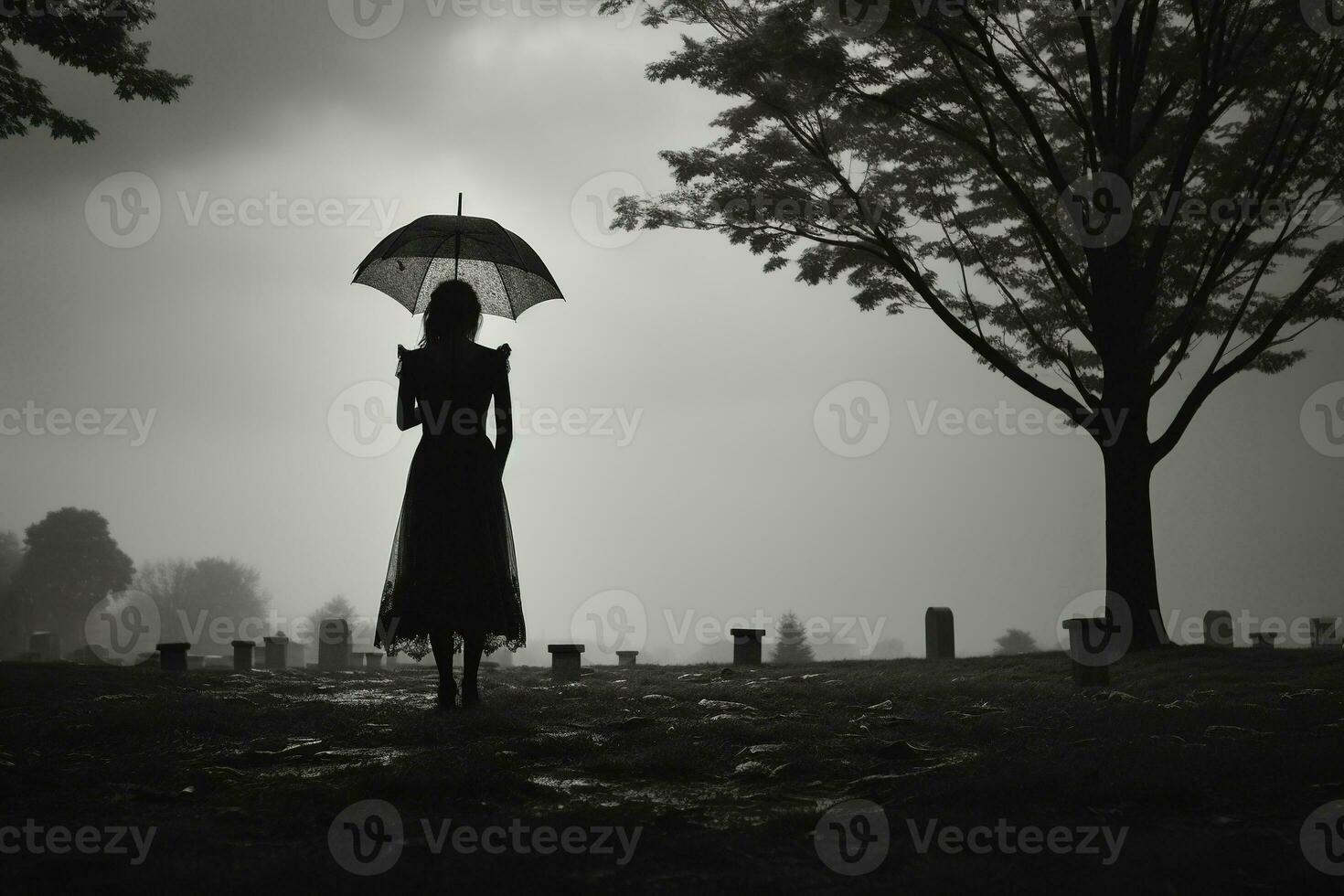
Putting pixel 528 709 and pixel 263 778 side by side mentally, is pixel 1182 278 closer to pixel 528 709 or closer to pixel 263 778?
pixel 528 709

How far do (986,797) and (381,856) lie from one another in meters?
2.38

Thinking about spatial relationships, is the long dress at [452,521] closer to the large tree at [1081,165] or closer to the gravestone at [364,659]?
the large tree at [1081,165]

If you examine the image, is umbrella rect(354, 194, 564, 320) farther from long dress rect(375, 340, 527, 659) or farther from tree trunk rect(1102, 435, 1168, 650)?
tree trunk rect(1102, 435, 1168, 650)

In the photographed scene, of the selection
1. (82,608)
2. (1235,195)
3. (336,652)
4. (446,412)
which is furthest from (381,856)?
(82,608)

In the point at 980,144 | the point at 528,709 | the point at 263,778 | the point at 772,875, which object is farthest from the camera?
the point at 980,144

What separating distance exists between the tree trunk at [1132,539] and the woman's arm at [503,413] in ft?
27.4

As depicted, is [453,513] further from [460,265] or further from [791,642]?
[791,642]

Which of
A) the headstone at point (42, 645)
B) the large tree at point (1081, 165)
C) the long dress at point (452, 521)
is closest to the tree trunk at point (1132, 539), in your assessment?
the large tree at point (1081, 165)

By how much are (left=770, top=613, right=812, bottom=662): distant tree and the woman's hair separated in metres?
42.4

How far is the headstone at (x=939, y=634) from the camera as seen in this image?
47.5ft

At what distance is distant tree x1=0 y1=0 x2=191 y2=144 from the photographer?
1242cm

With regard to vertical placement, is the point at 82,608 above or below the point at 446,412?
below

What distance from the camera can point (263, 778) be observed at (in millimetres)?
4207

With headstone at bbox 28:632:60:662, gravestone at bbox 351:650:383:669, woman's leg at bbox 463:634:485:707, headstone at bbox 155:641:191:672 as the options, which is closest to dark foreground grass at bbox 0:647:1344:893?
woman's leg at bbox 463:634:485:707
